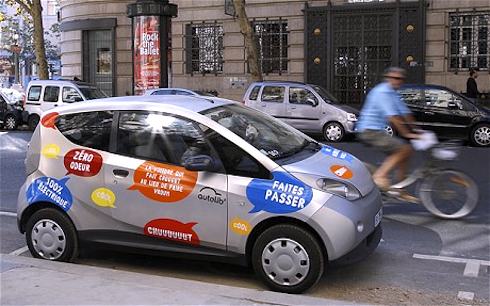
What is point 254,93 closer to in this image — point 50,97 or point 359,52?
point 359,52

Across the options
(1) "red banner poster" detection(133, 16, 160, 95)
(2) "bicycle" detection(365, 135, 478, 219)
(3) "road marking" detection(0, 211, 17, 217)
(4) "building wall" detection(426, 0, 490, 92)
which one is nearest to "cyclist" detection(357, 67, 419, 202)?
(2) "bicycle" detection(365, 135, 478, 219)

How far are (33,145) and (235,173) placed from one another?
213 cm

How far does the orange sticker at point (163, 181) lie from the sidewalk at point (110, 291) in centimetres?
72

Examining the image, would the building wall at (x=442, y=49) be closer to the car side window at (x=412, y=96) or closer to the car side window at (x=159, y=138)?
the car side window at (x=412, y=96)

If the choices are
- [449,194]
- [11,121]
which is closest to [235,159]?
[449,194]

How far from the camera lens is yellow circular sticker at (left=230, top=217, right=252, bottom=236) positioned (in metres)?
4.98

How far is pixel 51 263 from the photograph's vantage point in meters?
5.23

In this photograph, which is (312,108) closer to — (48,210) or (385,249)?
(385,249)

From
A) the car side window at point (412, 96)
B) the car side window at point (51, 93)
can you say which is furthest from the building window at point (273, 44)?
the car side window at point (412, 96)

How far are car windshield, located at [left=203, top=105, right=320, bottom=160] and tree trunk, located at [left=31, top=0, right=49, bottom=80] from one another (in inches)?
888

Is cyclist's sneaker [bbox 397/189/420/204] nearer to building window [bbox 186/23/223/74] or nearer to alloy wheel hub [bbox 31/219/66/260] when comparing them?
alloy wheel hub [bbox 31/219/66/260]

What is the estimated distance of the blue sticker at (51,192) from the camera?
5598 mm

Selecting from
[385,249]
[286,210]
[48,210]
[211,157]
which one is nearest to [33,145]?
[48,210]

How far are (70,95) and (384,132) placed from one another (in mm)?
14764
